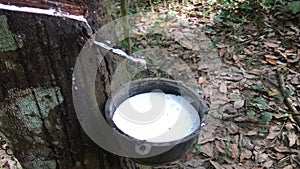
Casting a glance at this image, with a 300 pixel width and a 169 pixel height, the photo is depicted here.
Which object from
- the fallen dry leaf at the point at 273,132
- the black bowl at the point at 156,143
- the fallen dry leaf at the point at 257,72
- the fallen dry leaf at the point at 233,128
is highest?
the black bowl at the point at 156,143

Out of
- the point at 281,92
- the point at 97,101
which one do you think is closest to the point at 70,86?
the point at 97,101

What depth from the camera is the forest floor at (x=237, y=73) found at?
5.62 feet

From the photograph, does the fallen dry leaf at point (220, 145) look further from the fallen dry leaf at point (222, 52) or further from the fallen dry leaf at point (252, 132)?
the fallen dry leaf at point (222, 52)

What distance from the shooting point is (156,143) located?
91 cm

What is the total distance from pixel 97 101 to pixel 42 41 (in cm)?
28

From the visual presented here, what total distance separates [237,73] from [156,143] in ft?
4.64

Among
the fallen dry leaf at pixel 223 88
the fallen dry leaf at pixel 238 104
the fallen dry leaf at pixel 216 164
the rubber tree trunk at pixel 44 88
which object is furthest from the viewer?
the fallen dry leaf at pixel 223 88

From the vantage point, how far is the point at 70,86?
0.94m

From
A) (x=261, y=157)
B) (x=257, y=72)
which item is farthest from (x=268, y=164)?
(x=257, y=72)

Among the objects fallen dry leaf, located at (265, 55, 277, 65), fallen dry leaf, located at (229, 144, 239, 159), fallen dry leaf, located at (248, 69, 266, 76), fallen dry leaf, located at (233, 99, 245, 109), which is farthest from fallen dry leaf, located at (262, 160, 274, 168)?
fallen dry leaf, located at (265, 55, 277, 65)

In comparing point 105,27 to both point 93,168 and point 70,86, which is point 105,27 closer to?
point 70,86

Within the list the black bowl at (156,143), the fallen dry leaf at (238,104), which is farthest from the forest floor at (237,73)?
the black bowl at (156,143)

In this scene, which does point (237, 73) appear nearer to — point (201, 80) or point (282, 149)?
point (201, 80)

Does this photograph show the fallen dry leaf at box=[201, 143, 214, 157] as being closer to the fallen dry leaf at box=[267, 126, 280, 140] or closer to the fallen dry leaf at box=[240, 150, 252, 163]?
the fallen dry leaf at box=[240, 150, 252, 163]
